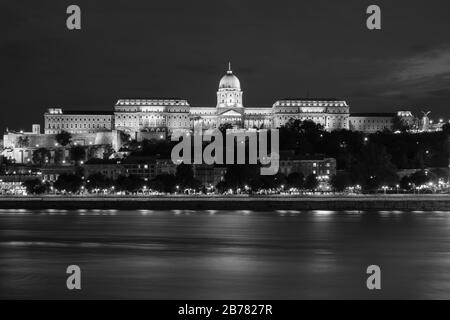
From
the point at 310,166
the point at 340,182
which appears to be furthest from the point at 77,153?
the point at 340,182

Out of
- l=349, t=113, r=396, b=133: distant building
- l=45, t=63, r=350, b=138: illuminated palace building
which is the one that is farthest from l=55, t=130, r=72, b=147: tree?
l=349, t=113, r=396, b=133: distant building

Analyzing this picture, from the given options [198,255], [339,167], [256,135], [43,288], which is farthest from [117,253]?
[256,135]

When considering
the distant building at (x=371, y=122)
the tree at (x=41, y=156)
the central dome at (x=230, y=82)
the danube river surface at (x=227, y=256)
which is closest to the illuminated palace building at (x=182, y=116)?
the distant building at (x=371, y=122)

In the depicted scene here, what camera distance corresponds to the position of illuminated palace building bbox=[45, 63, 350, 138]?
13300cm

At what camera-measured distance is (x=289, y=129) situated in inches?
4737

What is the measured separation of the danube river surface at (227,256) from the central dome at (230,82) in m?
78.6

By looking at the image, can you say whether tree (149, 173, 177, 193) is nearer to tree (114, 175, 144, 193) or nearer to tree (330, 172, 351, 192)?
tree (114, 175, 144, 193)

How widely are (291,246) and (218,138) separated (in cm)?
6662

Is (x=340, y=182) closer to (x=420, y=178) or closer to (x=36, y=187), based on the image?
(x=420, y=178)

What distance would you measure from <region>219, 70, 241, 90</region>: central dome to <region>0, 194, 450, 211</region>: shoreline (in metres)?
63.1

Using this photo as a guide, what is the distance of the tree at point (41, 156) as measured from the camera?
4902 inches

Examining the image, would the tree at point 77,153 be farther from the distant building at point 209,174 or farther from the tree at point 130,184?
the tree at point 130,184
